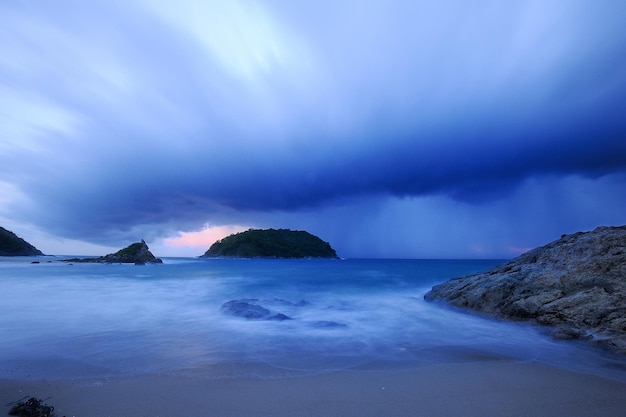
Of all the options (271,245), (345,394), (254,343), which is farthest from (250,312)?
(271,245)

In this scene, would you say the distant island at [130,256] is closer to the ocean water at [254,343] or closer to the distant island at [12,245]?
the distant island at [12,245]

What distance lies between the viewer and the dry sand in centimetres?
447

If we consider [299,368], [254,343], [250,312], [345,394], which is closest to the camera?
[345,394]

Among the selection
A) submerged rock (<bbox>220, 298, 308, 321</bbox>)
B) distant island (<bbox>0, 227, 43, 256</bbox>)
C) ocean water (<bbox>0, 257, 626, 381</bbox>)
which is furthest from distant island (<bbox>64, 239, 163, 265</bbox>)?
submerged rock (<bbox>220, 298, 308, 321</bbox>)

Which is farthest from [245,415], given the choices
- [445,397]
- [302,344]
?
[302,344]

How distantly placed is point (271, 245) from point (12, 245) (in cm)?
9754

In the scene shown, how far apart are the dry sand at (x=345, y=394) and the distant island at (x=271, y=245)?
15126 cm

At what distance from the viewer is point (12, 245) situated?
105375 millimetres

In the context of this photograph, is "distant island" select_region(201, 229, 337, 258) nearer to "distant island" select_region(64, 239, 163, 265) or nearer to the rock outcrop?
"distant island" select_region(64, 239, 163, 265)

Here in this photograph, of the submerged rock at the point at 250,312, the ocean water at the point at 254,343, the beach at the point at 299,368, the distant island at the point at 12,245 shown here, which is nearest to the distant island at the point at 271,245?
the distant island at the point at 12,245

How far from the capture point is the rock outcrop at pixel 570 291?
9.12 metres

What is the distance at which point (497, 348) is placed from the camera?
8.25m

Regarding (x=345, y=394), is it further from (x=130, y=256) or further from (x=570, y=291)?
(x=130, y=256)

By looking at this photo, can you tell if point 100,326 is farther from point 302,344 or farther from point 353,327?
point 353,327
